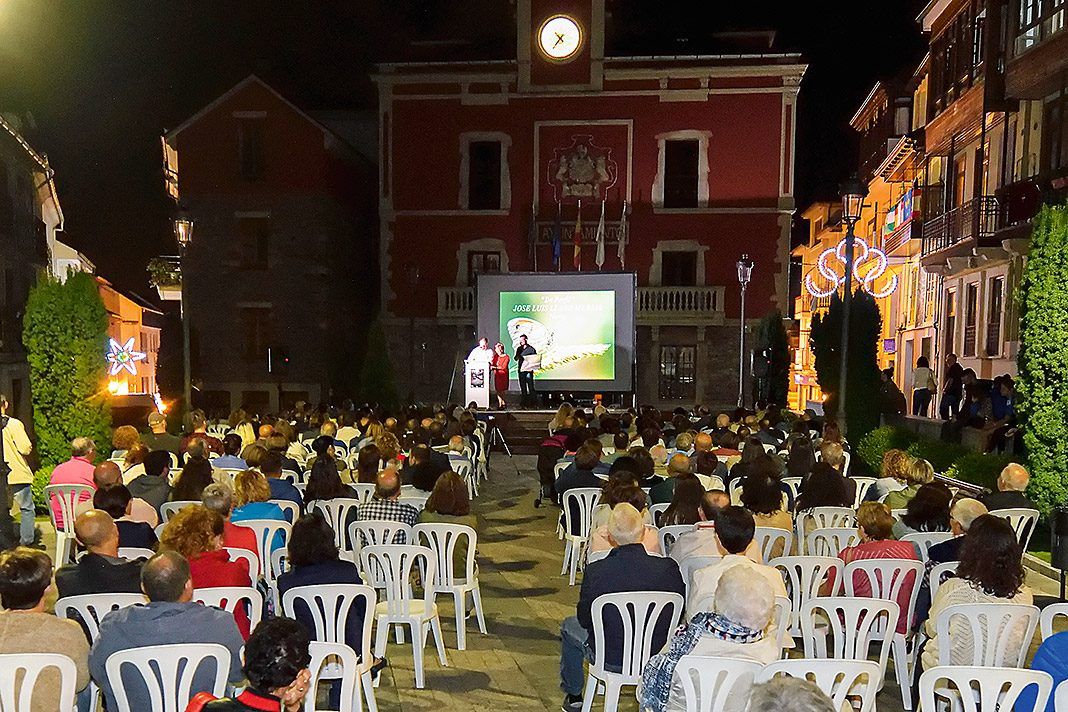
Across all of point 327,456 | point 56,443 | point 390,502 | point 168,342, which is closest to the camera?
point 390,502

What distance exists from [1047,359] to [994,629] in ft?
17.7

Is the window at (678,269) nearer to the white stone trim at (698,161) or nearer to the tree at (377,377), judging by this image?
the white stone trim at (698,161)

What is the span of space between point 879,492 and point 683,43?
20482 mm

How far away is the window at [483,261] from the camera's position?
24203 mm

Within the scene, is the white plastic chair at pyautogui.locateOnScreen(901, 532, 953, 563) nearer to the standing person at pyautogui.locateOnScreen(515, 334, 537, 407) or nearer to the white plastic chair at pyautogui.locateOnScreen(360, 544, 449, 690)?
the white plastic chair at pyautogui.locateOnScreen(360, 544, 449, 690)

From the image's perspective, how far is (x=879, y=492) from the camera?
7.27 m

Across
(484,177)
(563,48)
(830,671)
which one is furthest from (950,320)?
(830,671)

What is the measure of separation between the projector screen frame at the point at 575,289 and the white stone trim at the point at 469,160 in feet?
11.8

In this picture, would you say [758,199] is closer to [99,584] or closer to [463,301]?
[463,301]

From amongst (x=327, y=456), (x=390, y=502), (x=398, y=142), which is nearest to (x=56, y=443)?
(x=327, y=456)

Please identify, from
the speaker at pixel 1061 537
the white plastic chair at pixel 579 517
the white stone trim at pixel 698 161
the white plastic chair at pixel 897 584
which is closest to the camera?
the white plastic chair at pixel 897 584

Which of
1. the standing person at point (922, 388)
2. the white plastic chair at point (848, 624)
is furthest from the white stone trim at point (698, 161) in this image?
the white plastic chair at point (848, 624)

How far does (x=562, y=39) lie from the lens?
2359 cm

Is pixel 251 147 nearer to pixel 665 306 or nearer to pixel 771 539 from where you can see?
pixel 665 306
